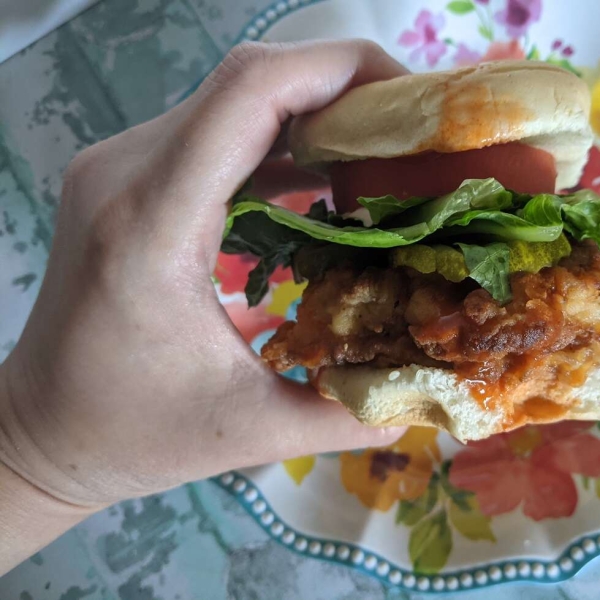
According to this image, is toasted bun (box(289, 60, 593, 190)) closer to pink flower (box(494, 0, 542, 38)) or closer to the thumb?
the thumb

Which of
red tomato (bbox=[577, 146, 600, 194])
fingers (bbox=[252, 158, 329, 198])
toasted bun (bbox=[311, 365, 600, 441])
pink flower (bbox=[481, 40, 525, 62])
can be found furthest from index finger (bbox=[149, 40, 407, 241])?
red tomato (bbox=[577, 146, 600, 194])

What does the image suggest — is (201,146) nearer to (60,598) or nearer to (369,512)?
(369,512)

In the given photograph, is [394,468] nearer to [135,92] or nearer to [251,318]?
[251,318]

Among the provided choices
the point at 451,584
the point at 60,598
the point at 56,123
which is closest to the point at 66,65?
the point at 56,123

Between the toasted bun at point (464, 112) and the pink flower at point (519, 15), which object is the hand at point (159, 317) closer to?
the toasted bun at point (464, 112)

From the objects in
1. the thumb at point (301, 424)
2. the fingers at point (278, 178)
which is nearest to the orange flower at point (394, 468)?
the thumb at point (301, 424)

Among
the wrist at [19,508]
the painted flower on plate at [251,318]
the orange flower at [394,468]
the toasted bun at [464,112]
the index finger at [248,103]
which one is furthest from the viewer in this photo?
the painted flower on plate at [251,318]

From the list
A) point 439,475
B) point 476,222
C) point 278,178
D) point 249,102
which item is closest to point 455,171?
point 476,222
